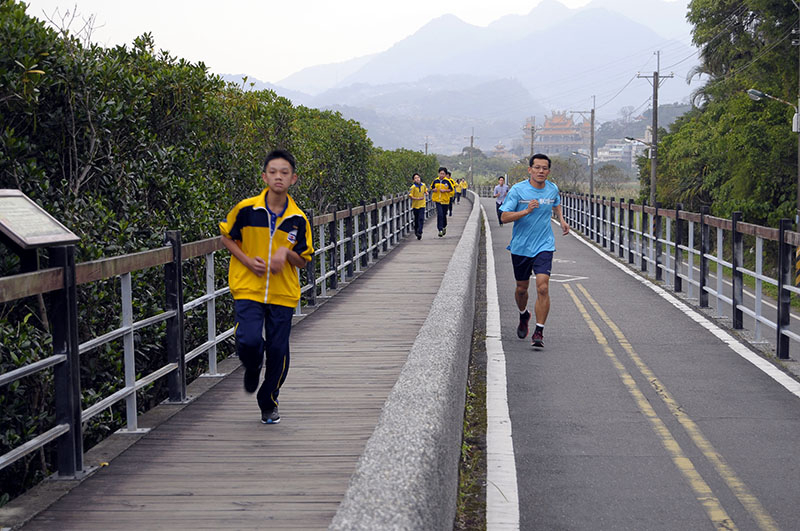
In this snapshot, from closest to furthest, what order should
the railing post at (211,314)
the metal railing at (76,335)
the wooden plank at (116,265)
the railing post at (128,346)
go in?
1. the metal railing at (76,335)
2. the wooden plank at (116,265)
3. the railing post at (128,346)
4. the railing post at (211,314)

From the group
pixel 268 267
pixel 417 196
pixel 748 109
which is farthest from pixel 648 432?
pixel 748 109

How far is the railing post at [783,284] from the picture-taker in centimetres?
995

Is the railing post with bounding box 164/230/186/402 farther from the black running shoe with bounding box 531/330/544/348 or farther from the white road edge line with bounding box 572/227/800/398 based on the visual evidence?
the white road edge line with bounding box 572/227/800/398

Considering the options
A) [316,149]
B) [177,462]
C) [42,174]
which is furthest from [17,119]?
[316,149]

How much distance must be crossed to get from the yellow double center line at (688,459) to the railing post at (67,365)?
346cm

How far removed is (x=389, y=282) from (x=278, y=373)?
9.98 meters

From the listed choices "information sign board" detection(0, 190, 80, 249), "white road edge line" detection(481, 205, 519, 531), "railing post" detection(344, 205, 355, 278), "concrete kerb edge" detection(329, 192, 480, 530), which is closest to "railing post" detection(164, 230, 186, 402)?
"concrete kerb edge" detection(329, 192, 480, 530)

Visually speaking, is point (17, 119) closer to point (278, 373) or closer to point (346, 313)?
point (278, 373)

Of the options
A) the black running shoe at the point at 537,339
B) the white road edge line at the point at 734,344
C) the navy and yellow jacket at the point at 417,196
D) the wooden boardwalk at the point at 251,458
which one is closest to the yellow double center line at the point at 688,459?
the black running shoe at the point at 537,339

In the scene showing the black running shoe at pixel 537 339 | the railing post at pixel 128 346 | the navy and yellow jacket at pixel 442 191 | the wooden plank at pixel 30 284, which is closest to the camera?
the wooden plank at pixel 30 284

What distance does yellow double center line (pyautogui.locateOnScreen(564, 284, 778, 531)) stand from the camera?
5.61m

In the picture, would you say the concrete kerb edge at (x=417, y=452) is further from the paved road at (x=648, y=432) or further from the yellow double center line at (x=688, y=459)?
the yellow double center line at (x=688, y=459)

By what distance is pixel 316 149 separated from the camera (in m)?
22.0

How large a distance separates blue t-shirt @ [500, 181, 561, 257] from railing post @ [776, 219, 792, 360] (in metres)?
2.28
